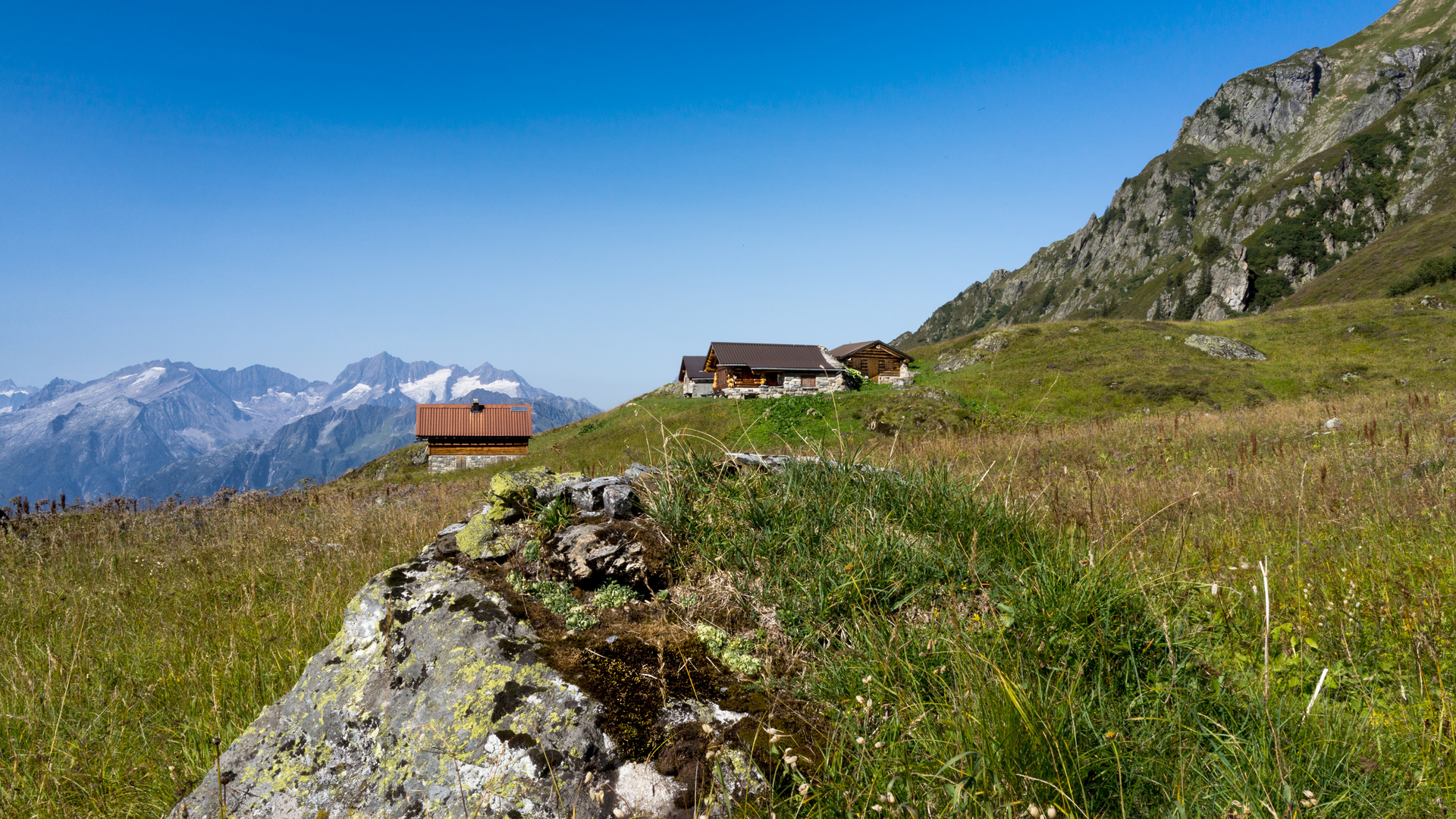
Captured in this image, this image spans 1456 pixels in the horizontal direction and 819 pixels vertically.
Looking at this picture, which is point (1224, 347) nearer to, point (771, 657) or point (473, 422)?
point (771, 657)

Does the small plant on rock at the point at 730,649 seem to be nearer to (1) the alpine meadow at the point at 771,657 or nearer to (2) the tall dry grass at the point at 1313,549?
(1) the alpine meadow at the point at 771,657

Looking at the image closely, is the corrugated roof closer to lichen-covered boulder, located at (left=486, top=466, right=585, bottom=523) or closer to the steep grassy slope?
the steep grassy slope

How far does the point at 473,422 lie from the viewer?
47.7 meters

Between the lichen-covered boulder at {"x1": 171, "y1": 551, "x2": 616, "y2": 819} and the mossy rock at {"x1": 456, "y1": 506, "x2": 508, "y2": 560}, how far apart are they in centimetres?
48

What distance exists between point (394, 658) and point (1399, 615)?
5.74 meters

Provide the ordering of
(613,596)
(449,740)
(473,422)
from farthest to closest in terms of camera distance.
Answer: (473,422) → (613,596) → (449,740)

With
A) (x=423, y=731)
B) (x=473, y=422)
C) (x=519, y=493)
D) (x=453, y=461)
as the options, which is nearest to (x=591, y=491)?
(x=519, y=493)

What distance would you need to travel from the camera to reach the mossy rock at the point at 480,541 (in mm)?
4059

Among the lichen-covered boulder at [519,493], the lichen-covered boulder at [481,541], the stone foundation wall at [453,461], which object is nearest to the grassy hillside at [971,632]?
the lichen-covered boulder at [519,493]

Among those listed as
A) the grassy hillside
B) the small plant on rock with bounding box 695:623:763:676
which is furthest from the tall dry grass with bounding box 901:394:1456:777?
the small plant on rock with bounding box 695:623:763:676

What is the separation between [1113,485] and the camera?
27.2ft

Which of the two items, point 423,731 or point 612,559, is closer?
point 423,731

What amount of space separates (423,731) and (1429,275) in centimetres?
9194

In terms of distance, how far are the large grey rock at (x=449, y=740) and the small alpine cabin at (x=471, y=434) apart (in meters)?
45.0
